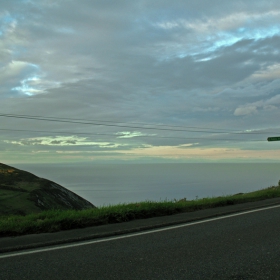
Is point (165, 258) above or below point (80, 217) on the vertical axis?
below

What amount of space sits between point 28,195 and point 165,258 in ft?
55.5

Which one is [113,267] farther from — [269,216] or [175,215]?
[269,216]

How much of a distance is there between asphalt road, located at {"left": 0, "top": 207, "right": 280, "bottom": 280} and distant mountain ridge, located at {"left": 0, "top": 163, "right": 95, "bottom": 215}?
11005 millimetres

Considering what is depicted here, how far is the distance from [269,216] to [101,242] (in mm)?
5291

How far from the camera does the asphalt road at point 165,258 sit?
15.5 ft

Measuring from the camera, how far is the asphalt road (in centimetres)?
472

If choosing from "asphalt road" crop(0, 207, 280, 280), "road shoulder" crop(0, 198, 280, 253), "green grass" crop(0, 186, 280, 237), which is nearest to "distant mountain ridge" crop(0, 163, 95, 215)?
"green grass" crop(0, 186, 280, 237)

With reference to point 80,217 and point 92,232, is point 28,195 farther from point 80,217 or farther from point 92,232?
point 92,232

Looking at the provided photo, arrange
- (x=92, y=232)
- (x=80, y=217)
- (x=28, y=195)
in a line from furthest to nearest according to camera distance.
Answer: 1. (x=28, y=195)
2. (x=80, y=217)
3. (x=92, y=232)

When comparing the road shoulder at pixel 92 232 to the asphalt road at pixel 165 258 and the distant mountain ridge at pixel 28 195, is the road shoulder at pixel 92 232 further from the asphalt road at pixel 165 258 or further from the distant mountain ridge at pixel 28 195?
the distant mountain ridge at pixel 28 195

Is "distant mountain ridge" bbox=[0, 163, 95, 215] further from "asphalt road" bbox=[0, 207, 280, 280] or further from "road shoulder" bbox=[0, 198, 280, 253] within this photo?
Answer: "asphalt road" bbox=[0, 207, 280, 280]

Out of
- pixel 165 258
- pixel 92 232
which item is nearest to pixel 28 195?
pixel 92 232

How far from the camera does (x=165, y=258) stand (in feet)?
17.8

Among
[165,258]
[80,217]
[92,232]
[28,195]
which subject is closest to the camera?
[165,258]
